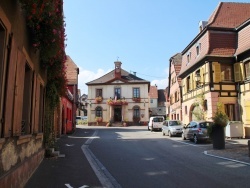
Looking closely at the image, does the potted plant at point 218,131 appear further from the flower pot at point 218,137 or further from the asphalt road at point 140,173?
the asphalt road at point 140,173

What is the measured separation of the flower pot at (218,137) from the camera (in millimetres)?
16125

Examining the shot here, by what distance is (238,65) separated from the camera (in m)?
24.1

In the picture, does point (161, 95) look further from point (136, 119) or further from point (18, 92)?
point (18, 92)

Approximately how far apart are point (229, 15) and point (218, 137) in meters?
16.5

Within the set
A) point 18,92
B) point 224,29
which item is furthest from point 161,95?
point 18,92

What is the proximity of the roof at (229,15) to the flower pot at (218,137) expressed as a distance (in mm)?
13016

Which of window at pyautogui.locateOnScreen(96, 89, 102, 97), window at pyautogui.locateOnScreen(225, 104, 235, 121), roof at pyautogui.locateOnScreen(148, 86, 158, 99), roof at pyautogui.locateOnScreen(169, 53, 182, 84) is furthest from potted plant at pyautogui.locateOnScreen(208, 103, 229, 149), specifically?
roof at pyautogui.locateOnScreen(148, 86, 158, 99)

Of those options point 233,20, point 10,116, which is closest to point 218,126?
point 10,116

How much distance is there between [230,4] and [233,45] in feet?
22.1

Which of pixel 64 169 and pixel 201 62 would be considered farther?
pixel 201 62

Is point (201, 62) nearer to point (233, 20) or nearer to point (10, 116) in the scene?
point (233, 20)

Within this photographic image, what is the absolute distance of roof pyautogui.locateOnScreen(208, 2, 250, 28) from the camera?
27.0 metres

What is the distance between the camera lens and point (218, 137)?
53.4ft

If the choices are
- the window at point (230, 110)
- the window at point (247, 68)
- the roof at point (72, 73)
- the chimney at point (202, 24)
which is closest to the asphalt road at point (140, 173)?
the window at point (247, 68)
